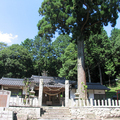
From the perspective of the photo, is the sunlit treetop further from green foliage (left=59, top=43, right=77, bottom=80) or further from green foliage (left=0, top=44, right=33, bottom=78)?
green foliage (left=0, top=44, right=33, bottom=78)

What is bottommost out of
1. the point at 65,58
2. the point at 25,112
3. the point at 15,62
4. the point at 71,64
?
the point at 25,112

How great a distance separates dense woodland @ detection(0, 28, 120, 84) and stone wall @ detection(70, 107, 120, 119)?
1004 cm

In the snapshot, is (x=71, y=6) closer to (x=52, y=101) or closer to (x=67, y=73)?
(x=52, y=101)

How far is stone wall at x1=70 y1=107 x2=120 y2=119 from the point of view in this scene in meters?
8.31

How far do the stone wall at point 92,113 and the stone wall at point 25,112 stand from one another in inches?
95.7

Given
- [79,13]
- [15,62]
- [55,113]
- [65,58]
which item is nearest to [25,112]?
[55,113]

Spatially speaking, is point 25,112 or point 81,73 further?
point 81,73

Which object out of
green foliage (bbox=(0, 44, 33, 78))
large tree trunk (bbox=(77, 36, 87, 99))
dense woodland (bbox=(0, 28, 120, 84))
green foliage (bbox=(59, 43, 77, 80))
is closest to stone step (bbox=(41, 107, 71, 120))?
large tree trunk (bbox=(77, 36, 87, 99))

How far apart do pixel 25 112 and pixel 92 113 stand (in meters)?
4.47

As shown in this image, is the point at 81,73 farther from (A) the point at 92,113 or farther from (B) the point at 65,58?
(B) the point at 65,58

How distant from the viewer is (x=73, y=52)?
76.3 feet

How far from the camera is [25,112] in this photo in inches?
312

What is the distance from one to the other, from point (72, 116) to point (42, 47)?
2554cm

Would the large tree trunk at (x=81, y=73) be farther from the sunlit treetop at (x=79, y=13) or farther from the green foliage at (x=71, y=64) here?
the green foliage at (x=71, y=64)
